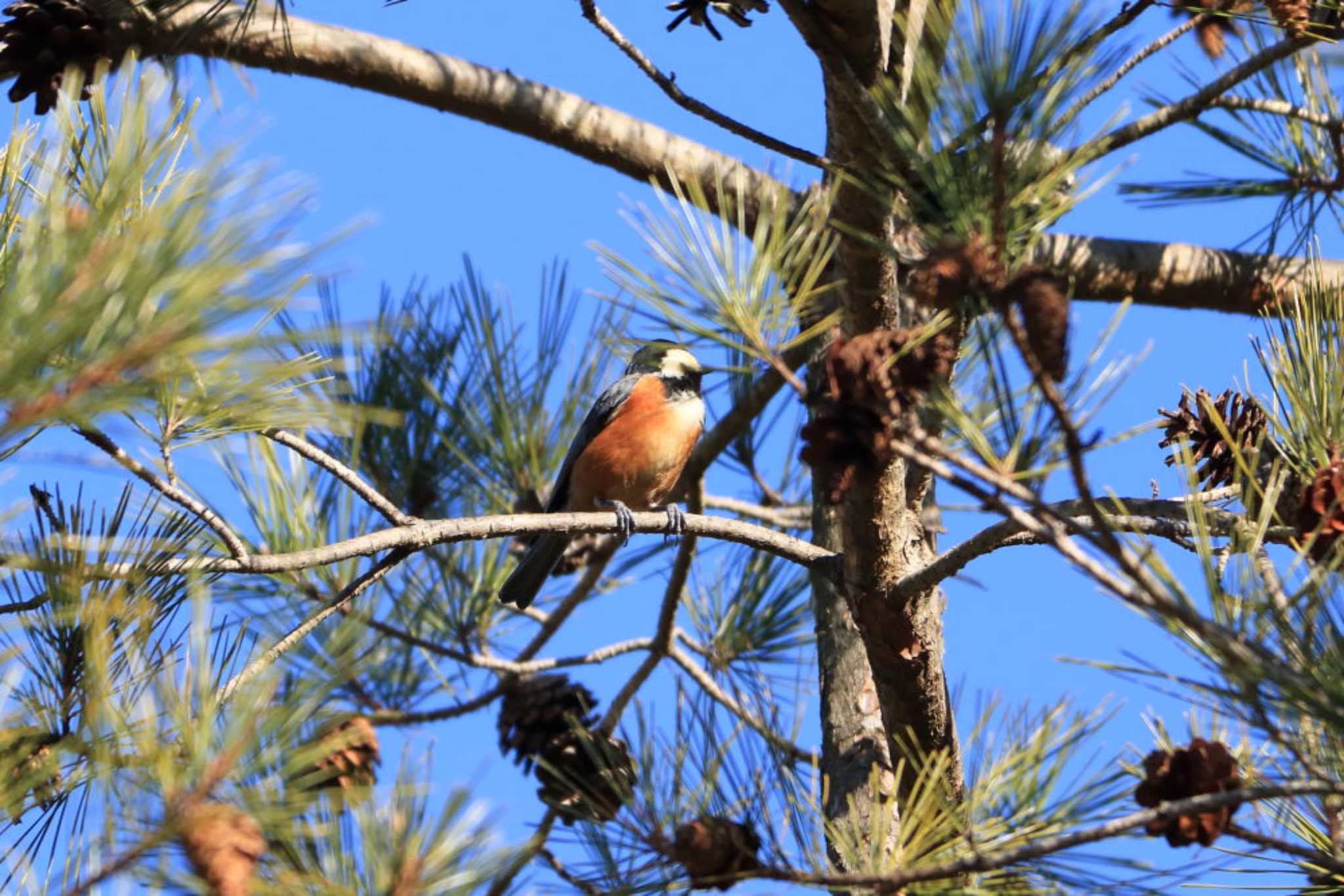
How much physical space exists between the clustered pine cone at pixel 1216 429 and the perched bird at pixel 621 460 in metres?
2.06

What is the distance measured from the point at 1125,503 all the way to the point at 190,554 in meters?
1.46

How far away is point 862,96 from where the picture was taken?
2150mm

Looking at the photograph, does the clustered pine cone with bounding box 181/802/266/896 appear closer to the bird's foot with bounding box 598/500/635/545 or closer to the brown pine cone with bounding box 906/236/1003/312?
the brown pine cone with bounding box 906/236/1003/312

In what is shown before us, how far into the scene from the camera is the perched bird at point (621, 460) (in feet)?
13.8

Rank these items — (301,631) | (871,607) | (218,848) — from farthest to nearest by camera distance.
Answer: (871,607) < (301,631) < (218,848)

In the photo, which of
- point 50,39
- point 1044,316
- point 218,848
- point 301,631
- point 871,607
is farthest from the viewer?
point 50,39

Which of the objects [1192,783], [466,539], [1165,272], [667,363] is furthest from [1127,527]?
[667,363]

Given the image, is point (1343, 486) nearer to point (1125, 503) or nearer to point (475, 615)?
point (1125, 503)

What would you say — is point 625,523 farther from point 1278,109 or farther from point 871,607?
point 1278,109

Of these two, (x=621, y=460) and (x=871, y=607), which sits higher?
(x=621, y=460)

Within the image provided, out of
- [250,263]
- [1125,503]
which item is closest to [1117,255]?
[1125,503]

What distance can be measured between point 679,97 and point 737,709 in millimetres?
1160

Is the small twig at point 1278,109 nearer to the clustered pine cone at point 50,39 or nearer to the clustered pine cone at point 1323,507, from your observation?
the clustered pine cone at point 1323,507

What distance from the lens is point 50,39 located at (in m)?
3.12
